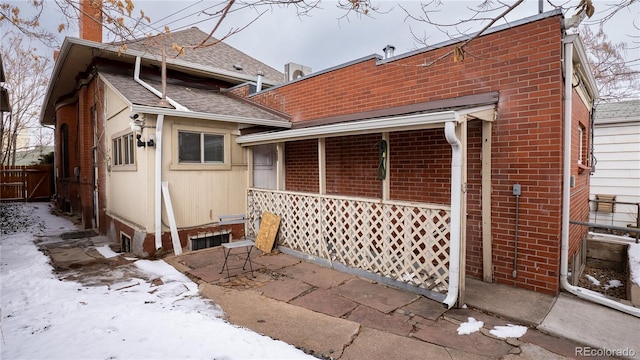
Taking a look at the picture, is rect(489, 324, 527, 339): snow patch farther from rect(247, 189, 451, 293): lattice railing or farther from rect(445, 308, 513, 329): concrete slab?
rect(247, 189, 451, 293): lattice railing

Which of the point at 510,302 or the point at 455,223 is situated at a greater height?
the point at 455,223

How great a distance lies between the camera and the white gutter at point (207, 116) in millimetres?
5712

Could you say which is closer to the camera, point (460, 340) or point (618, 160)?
point (460, 340)

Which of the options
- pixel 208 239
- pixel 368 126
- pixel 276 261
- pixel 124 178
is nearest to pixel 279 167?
pixel 276 261

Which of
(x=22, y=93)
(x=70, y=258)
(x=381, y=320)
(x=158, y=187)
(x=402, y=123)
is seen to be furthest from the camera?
(x=22, y=93)

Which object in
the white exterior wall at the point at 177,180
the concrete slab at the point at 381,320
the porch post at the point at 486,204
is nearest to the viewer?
the concrete slab at the point at 381,320

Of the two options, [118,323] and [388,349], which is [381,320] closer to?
[388,349]

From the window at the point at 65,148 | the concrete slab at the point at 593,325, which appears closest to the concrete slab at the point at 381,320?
the concrete slab at the point at 593,325

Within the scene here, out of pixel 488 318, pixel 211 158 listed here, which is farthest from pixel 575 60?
→ pixel 211 158

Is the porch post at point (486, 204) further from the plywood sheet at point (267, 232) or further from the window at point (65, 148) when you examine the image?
the window at point (65, 148)

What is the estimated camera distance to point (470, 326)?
138 inches

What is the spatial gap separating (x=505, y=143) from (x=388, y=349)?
3.29 m

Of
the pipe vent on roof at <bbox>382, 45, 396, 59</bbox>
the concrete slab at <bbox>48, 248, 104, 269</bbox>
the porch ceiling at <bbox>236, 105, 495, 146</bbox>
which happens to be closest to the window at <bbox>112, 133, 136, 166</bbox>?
the concrete slab at <bbox>48, 248, 104, 269</bbox>

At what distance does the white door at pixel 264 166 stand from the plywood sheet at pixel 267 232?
1241 mm
